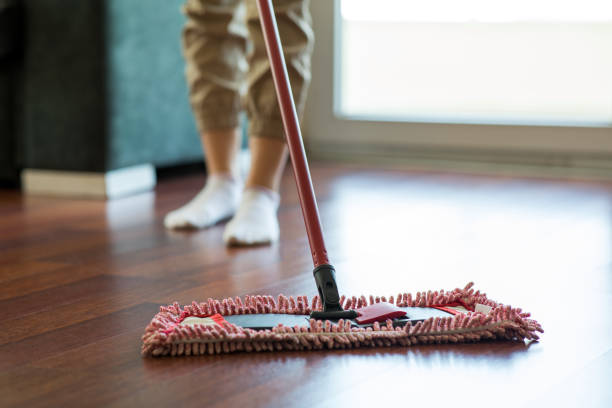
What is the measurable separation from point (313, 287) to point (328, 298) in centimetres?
27

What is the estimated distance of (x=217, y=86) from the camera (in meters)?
1.78

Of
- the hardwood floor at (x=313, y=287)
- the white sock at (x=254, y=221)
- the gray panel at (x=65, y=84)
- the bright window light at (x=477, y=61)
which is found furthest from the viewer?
the bright window light at (x=477, y=61)

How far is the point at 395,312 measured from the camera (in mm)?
931

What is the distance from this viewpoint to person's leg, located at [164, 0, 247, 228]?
1753 mm

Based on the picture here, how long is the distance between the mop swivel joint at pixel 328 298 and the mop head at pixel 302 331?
0.04ft

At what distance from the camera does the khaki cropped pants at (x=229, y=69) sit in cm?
161

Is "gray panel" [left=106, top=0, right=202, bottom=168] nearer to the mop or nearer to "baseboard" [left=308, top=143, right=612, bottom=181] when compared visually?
"baseboard" [left=308, top=143, right=612, bottom=181]

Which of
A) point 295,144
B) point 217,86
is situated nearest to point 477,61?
point 217,86

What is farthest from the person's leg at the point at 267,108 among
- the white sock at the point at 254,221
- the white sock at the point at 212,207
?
the white sock at the point at 212,207

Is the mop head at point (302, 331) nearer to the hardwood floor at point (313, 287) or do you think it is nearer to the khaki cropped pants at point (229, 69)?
the hardwood floor at point (313, 287)

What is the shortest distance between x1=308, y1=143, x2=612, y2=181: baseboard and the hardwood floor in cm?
24

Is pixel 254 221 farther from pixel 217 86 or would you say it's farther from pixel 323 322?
pixel 323 322

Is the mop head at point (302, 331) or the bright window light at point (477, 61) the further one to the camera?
the bright window light at point (477, 61)

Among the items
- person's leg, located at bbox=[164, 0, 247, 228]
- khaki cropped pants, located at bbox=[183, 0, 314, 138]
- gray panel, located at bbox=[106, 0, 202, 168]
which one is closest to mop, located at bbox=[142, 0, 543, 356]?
khaki cropped pants, located at bbox=[183, 0, 314, 138]
